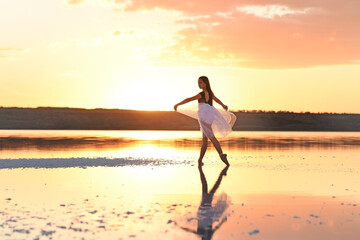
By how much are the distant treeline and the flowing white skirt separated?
73.9 m

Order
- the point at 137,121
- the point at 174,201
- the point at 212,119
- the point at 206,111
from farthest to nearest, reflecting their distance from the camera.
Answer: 1. the point at 137,121
2. the point at 212,119
3. the point at 206,111
4. the point at 174,201

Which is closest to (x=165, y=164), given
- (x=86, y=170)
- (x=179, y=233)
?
(x=86, y=170)

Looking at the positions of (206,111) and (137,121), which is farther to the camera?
(137,121)

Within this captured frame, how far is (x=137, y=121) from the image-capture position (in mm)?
97438

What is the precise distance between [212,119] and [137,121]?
78.9 metres

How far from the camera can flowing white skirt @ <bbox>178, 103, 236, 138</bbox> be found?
18953 mm

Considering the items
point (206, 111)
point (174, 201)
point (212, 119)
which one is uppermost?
point (206, 111)

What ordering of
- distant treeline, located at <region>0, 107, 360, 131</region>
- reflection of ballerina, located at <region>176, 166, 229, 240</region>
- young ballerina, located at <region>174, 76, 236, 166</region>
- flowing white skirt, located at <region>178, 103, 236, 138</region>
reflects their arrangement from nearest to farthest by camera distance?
reflection of ballerina, located at <region>176, 166, 229, 240</region> < young ballerina, located at <region>174, 76, 236, 166</region> < flowing white skirt, located at <region>178, 103, 236, 138</region> < distant treeline, located at <region>0, 107, 360, 131</region>

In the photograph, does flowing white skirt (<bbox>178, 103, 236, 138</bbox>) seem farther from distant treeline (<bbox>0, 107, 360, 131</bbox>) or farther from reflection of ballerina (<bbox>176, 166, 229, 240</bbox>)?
distant treeline (<bbox>0, 107, 360, 131</bbox>)

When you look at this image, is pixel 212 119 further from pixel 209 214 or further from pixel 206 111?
pixel 209 214

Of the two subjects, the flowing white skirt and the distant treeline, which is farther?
the distant treeline

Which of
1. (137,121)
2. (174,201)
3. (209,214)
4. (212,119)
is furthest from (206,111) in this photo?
(137,121)

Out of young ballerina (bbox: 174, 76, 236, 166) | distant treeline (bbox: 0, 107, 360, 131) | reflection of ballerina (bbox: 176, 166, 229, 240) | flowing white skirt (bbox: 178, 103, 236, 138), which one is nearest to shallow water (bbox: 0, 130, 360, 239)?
reflection of ballerina (bbox: 176, 166, 229, 240)

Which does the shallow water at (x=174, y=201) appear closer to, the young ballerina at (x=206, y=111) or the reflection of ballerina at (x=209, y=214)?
the reflection of ballerina at (x=209, y=214)
